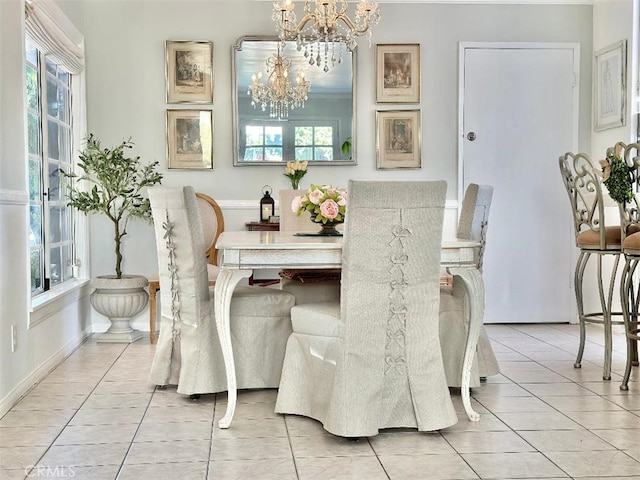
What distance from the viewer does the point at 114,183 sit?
5285 mm

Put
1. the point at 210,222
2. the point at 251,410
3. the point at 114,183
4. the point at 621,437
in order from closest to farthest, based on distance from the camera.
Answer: the point at 621,437, the point at 251,410, the point at 114,183, the point at 210,222

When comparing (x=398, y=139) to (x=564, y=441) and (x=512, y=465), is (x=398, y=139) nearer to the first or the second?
(x=564, y=441)

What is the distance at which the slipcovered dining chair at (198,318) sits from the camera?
3641mm

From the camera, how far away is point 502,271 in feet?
20.0

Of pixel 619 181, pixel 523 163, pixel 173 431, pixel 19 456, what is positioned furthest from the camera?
pixel 523 163

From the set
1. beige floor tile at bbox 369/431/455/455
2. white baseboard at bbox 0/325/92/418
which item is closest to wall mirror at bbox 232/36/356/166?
white baseboard at bbox 0/325/92/418

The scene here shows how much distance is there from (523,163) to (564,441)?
345 cm

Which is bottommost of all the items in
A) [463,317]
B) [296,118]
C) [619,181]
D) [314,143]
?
[463,317]

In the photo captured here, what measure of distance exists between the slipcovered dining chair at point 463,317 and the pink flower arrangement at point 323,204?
630mm

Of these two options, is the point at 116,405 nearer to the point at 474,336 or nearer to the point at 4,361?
the point at 4,361

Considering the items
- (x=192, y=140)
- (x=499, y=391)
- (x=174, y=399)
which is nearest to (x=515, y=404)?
(x=499, y=391)

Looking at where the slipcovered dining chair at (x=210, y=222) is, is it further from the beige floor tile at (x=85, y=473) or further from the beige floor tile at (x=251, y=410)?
the beige floor tile at (x=85, y=473)

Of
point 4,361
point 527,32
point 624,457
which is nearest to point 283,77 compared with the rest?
point 527,32

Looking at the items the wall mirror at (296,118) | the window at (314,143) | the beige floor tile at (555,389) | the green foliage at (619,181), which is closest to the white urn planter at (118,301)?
the wall mirror at (296,118)
